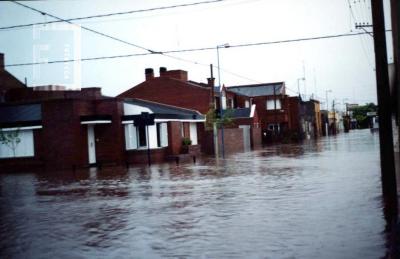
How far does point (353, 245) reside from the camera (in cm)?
779

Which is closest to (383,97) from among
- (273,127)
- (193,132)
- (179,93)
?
(193,132)

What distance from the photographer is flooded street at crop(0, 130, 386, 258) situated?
26.5 ft

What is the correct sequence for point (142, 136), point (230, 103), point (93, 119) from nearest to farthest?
point (93, 119), point (142, 136), point (230, 103)

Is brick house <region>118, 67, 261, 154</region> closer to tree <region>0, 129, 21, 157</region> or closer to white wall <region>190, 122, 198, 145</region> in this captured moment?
white wall <region>190, 122, 198, 145</region>

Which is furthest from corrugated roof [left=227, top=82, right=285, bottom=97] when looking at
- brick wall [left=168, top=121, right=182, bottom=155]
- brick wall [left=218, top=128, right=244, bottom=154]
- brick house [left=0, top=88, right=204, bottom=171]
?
brick house [left=0, top=88, right=204, bottom=171]

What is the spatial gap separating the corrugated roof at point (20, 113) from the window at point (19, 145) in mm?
894

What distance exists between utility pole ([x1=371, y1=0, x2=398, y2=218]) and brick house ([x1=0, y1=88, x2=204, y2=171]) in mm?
21429

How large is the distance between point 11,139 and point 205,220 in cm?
2604

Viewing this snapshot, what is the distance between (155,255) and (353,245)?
3.09 meters

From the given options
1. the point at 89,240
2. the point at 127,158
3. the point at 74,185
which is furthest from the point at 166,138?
the point at 89,240

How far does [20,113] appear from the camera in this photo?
35844mm

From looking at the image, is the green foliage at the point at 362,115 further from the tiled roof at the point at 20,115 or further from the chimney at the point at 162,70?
the tiled roof at the point at 20,115

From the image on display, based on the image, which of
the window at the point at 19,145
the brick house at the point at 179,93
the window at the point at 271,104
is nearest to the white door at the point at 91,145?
the window at the point at 19,145

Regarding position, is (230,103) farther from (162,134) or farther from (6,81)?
(162,134)
